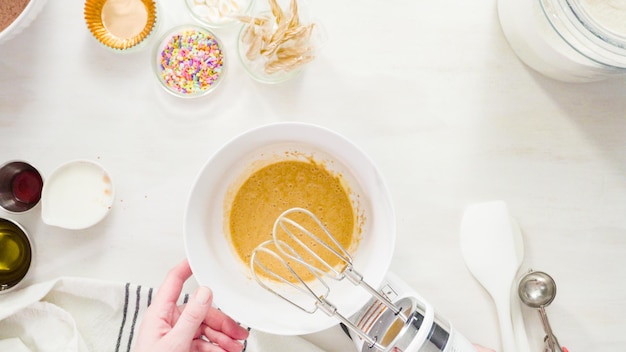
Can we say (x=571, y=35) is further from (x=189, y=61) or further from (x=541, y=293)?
(x=189, y=61)

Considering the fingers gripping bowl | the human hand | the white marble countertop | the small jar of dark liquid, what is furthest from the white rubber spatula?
the small jar of dark liquid

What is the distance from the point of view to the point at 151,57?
3.17ft

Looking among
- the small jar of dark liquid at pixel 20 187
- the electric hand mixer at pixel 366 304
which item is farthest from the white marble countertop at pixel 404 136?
the electric hand mixer at pixel 366 304

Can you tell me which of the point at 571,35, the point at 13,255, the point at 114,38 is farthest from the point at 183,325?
the point at 571,35

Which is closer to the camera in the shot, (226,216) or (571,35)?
(571,35)

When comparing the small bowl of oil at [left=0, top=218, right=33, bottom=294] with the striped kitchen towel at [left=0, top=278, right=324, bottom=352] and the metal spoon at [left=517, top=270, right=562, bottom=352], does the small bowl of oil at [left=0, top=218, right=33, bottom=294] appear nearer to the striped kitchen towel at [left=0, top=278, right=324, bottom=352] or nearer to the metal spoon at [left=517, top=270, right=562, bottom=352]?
the striped kitchen towel at [left=0, top=278, right=324, bottom=352]

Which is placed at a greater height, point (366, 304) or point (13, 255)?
point (13, 255)

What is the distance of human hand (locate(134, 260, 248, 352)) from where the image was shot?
0.79 meters

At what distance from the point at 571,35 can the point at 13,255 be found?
977mm

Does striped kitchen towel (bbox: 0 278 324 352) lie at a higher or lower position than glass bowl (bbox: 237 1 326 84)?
lower

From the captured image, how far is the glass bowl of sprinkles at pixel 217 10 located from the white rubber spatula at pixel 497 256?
0.53 meters

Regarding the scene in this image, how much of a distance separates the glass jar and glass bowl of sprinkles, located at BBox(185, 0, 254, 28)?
0.45 meters

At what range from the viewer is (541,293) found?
3.14 feet

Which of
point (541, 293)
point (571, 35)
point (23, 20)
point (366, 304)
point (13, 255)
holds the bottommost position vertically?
point (541, 293)
